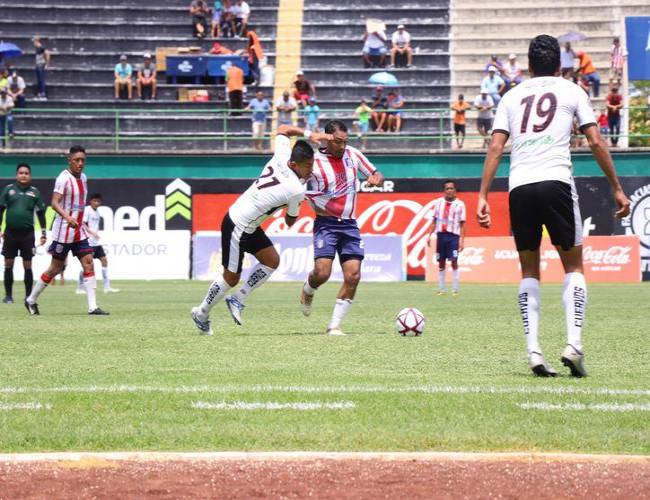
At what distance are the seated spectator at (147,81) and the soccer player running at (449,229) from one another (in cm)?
1613

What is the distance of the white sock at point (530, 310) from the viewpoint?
9391mm

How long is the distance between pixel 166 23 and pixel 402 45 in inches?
329

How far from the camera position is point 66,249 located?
18.6 metres

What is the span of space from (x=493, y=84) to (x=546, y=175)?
3006cm

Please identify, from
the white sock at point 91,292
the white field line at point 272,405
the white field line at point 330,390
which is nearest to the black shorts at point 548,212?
the white field line at point 330,390

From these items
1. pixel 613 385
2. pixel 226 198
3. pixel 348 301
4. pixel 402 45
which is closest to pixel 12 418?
pixel 613 385

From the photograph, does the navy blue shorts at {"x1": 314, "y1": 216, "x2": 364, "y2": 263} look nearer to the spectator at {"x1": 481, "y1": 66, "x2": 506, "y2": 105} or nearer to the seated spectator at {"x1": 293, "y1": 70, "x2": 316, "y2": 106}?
the spectator at {"x1": 481, "y1": 66, "x2": 506, "y2": 105}

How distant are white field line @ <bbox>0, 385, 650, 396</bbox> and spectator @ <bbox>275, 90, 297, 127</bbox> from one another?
29.3m

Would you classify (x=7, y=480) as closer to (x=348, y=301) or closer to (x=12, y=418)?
(x=12, y=418)

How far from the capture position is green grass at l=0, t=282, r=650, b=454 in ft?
22.1

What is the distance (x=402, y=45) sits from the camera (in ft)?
140

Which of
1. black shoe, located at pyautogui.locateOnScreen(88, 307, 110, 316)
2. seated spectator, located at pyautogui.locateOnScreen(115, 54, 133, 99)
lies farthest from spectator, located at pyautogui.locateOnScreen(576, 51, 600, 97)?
black shoe, located at pyautogui.locateOnScreen(88, 307, 110, 316)

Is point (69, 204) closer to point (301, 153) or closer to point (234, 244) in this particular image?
point (234, 244)

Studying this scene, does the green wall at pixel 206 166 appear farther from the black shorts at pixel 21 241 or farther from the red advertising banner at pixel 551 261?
the black shorts at pixel 21 241
